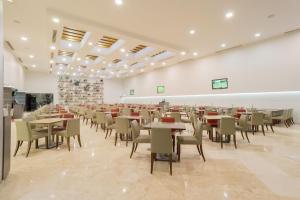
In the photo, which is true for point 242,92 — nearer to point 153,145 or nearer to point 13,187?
point 153,145

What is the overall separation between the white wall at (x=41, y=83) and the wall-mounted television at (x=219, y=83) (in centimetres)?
1717

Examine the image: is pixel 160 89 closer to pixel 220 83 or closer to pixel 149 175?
pixel 220 83

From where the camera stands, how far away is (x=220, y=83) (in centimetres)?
1242

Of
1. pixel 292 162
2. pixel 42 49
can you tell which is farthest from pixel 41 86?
pixel 292 162

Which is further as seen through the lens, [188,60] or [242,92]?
[188,60]

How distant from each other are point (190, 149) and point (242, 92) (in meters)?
7.73

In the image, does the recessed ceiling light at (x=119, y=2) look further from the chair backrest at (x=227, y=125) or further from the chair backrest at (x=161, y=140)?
the chair backrest at (x=227, y=125)

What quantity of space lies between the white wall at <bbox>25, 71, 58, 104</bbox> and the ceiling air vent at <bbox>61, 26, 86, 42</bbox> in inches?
464

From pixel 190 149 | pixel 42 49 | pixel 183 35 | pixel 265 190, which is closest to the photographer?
pixel 265 190

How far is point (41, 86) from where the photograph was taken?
20.2 meters

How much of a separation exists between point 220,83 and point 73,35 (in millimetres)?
9570

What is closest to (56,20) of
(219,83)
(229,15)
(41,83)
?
(229,15)

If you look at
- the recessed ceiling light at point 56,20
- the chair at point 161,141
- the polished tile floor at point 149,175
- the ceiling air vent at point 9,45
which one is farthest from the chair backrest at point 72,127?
the ceiling air vent at point 9,45

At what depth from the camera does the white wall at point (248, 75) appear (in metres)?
9.17
